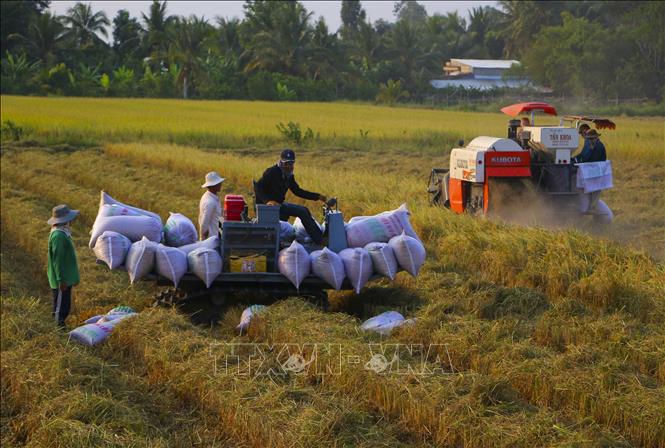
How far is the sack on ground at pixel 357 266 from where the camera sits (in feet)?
27.2

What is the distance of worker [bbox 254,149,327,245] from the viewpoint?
870 centimetres

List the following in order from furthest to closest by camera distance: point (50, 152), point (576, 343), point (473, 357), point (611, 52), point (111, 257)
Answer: point (611, 52)
point (50, 152)
point (111, 257)
point (576, 343)
point (473, 357)

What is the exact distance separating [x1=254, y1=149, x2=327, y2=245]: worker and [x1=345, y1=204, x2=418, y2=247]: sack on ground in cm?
34

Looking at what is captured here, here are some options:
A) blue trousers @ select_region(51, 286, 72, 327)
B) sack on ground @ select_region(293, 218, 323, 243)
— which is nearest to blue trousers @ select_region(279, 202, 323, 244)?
sack on ground @ select_region(293, 218, 323, 243)

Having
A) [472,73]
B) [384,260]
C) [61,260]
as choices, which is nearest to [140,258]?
[61,260]

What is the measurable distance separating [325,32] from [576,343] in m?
54.0

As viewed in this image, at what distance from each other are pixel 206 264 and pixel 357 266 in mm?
1365

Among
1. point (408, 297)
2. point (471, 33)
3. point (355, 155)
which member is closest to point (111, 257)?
point (408, 297)

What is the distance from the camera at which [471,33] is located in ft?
249

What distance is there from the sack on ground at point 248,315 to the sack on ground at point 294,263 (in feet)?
1.21

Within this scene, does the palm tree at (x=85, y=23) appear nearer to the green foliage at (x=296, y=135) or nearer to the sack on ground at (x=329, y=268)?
the green foliage at (x=296, y=135)

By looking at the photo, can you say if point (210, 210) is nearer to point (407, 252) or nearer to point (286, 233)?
point (286, 233)

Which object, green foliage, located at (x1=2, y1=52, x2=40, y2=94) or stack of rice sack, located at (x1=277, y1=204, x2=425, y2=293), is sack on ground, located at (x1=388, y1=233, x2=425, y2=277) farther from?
green foliage, located at (x1=2, y1=52, x2=40, y2=94)

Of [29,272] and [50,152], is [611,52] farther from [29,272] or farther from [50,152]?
[29,272]
